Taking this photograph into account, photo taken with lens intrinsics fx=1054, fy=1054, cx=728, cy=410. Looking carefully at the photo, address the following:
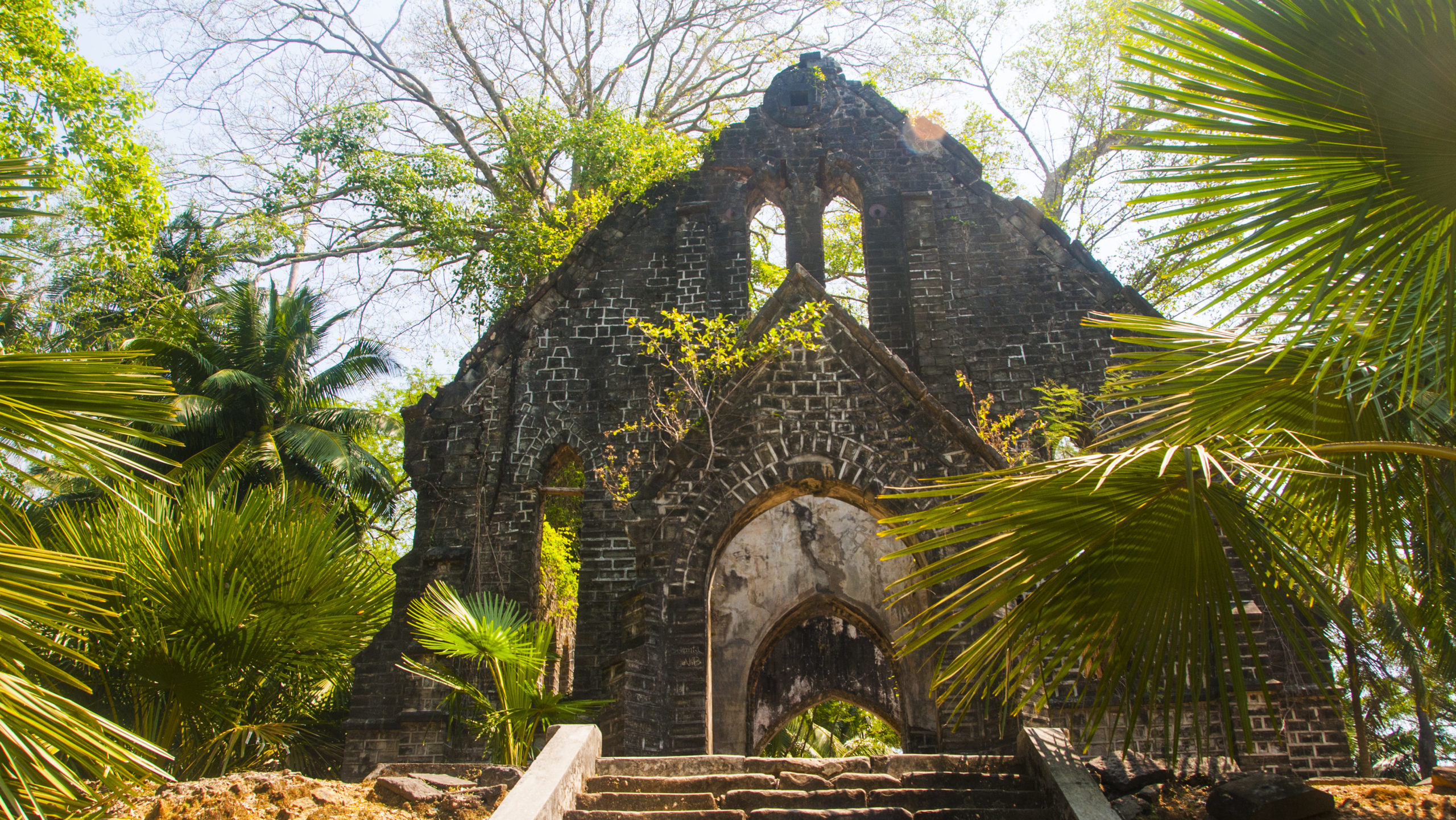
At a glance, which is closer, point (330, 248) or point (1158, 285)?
point (1158, 285)

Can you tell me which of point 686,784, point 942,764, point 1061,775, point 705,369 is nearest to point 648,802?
point 686,784

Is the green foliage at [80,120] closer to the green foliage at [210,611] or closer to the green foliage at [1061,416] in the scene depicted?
the green foliage at [210,611]

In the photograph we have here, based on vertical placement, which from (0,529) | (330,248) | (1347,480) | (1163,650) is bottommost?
(1163,650)

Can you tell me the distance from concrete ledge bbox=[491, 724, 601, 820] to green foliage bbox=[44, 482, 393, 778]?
2.67 m

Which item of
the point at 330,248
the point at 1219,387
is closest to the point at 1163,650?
the point at 1219,387

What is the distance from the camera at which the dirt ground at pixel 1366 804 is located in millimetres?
7195

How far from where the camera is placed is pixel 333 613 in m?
9.22

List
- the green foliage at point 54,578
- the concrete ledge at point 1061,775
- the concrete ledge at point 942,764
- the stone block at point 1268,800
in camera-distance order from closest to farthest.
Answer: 1. the green foliage at point 54,578
2. the concrete ledge at point 1061,775
3. the stone block at point 1268,800
4. the concrete ledge at point 942,764

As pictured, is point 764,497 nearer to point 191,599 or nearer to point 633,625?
point 633,625

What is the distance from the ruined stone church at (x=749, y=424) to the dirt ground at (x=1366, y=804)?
189 centimetres

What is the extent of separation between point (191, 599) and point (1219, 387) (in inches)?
296

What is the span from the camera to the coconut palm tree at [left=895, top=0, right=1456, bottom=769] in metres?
4.12

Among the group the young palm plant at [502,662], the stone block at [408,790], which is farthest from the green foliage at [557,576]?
the stone block at [408,790]

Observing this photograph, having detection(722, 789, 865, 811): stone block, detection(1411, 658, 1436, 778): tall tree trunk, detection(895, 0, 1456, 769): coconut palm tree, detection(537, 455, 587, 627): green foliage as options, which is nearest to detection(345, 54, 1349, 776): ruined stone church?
detection(537, 455, 587, 627): green foliage
